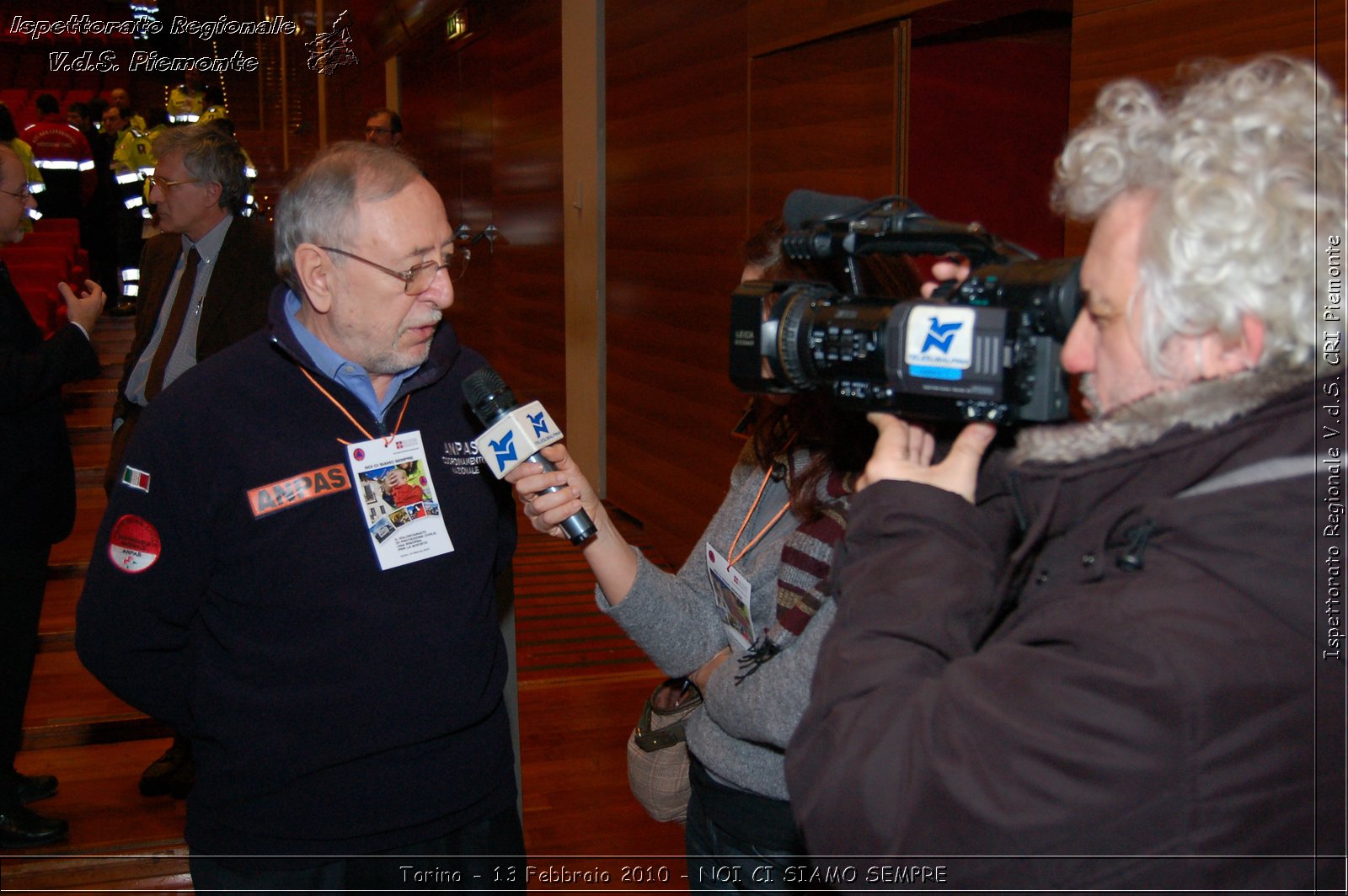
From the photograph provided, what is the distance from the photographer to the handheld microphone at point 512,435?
1.42 m

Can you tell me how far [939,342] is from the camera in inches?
37.7

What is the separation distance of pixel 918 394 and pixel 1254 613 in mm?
339

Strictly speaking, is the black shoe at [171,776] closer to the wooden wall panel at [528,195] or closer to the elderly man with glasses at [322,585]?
the elderly man with glasses at [322,585]

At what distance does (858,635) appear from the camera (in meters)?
0.90

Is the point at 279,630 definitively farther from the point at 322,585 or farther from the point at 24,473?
the point at 24,473

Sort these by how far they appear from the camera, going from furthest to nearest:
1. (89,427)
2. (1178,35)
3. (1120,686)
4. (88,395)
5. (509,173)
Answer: (509,173) < (88,395) < (89,427) < (1178,35) < (1120,686)

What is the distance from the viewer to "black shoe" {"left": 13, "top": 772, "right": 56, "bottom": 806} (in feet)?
9.62

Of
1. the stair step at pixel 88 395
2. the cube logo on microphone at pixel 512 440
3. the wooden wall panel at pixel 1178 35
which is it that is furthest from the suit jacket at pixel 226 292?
the stair step at pixel 88 395

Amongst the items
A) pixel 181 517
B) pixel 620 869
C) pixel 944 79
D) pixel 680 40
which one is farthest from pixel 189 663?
pixel 680 40

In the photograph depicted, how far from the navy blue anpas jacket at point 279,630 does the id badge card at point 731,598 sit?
393 millimetres

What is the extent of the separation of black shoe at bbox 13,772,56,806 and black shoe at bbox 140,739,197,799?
23 cm

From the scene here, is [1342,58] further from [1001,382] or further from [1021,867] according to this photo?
[1021,867]

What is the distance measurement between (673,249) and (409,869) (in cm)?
367

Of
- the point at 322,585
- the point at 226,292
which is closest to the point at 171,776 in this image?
the point at 226,292
